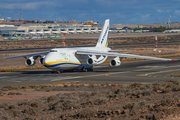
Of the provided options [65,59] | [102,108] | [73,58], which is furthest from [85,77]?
[102,108]

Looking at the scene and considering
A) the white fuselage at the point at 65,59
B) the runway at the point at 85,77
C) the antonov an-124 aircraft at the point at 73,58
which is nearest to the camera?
the runway at the point at 85,77

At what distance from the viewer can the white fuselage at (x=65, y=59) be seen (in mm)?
37625

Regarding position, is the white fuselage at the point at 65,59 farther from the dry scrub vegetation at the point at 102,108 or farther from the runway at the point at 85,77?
the dry scrub vegetation at the point at 102,108

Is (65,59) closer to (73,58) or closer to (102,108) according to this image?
(73,58)

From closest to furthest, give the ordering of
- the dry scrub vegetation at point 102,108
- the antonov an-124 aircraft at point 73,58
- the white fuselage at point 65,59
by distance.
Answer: the dry scrub vegetation at point 102,108, the white fuselage at point 65,59, the antonov an-124 aircraft at point 73,58

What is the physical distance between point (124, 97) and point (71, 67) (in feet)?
75.6

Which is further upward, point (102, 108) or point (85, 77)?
point (85, 77)

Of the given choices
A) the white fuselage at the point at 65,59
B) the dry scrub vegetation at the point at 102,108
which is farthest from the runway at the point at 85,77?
the dry scrub vegetation at the point at 102,108

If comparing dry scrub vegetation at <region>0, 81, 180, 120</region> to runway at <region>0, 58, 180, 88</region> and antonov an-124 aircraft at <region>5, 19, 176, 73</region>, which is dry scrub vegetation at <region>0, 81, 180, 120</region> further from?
antonov an-124 aircraft at <region>5, 19, 176, 73</region>

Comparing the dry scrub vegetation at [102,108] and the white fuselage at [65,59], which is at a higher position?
the white fuselage at [65,59]

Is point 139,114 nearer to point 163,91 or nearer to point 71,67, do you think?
point 163,91

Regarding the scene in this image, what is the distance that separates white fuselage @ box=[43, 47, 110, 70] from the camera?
123 ft

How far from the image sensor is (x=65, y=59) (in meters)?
39.5

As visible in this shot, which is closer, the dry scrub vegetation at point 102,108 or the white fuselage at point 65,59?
the dry scrub vegetation at point 102,108
